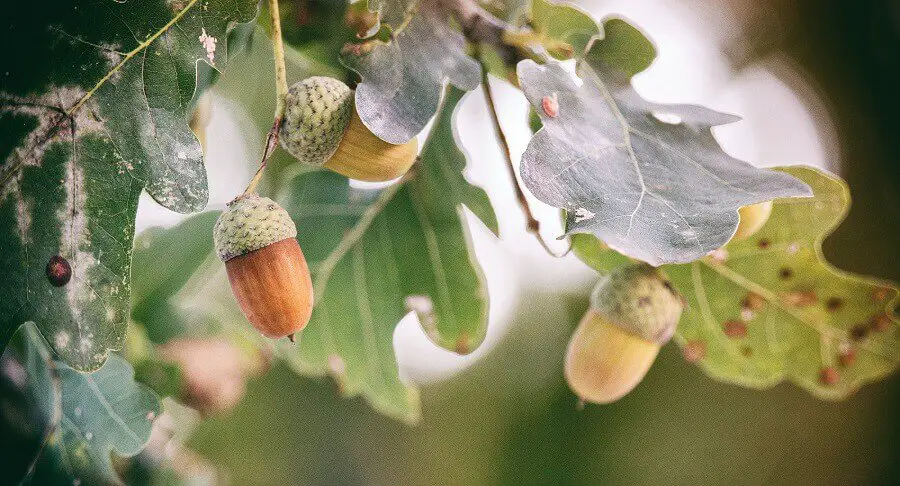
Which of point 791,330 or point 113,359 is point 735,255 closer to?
point 791,330

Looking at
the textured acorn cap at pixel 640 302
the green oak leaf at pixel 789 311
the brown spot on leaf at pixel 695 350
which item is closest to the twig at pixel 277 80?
the textured acorn cap at pixel 640 302

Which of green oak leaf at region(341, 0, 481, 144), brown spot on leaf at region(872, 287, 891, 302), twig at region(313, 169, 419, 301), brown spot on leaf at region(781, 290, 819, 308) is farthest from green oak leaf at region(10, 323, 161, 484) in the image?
brown spot on leaf at region(872, 287, 891, 302)

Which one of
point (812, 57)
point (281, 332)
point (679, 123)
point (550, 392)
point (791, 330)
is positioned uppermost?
point (679, 123)

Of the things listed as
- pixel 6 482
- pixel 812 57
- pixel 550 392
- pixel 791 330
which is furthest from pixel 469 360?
pixel 6 482

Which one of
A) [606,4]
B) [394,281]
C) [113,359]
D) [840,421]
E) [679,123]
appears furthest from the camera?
[840,421]

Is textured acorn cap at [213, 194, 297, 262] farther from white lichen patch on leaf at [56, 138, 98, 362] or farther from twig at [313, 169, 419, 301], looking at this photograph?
twig at [313, 169, 419, 301]

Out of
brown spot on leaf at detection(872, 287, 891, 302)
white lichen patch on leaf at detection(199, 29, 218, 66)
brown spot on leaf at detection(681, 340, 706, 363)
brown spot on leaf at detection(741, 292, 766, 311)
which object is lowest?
brown spot on leaf at detection(681, 340, 706, 363)

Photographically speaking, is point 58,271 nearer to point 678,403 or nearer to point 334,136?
point 334,136

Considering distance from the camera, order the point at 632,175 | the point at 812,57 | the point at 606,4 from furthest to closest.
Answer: the point at 812,57 < the point at 606,4 < the point at 632,175
